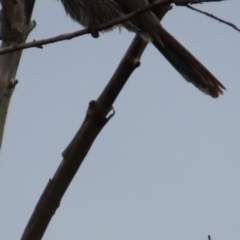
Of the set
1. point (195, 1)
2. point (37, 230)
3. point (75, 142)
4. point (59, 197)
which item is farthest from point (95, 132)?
point (195, 1)

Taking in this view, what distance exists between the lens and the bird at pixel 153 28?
3.02m

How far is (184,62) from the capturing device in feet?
10.9

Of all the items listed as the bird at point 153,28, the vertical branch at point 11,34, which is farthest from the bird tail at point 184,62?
the vertical branch at point 11,34

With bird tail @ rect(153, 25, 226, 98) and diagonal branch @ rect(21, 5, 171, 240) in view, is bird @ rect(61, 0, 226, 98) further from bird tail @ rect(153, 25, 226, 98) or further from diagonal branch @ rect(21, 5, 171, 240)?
diagonal branch @ rect(21, 5, 171, 240)

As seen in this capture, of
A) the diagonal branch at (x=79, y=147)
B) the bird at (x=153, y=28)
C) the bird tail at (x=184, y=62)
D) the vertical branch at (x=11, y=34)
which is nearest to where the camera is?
the diagonal branch at (x=79, y=147)

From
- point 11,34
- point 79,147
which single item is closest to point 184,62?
point 11,34

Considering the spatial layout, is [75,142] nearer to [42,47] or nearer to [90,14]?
[42,47]

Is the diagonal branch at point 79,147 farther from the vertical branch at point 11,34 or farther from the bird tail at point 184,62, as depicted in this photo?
the bird tail at point 184,62

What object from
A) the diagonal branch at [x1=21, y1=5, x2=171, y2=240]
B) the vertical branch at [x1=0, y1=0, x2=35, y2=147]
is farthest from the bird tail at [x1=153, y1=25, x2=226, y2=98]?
the diagonal branch at [x1=21, y1=5, x2=171, y2=240]

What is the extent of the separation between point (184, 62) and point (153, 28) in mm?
428

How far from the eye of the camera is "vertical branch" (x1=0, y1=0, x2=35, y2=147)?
7.08 feet

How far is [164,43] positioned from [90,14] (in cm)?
50

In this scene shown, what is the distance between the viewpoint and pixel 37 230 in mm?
1712

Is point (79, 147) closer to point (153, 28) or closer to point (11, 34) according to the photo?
point (11, 34)
